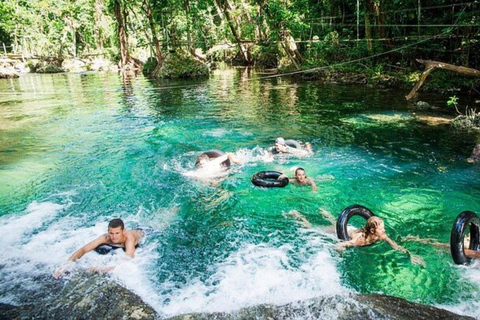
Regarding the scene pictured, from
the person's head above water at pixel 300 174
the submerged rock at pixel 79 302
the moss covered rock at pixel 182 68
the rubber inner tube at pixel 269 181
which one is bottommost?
the submerged rock at pixel 79 302

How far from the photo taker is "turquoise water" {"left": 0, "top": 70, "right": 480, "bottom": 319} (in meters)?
5.09

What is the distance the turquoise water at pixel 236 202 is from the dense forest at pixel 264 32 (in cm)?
563

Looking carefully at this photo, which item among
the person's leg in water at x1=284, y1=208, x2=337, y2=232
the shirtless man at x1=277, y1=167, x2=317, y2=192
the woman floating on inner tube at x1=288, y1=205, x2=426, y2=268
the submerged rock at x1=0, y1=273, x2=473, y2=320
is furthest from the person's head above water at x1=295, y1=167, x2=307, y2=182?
the submerged rock at x1=0, y1=273, x2=473, y2=320

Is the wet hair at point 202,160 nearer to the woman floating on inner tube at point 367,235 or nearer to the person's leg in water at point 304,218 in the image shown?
the person's leg in water at point 304,218

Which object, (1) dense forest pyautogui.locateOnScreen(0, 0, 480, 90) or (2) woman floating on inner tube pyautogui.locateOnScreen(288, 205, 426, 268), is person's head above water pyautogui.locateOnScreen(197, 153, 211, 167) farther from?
(1) dense forest pyautogui.locateOnScreen(0, 0, 480, 90)

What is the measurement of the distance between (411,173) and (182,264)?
634 cm

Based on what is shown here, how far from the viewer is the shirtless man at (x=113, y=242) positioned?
210 inches

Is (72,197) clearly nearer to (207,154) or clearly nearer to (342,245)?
(207,154)

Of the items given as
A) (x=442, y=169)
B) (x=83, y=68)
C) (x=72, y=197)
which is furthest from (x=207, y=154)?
(x=83, y=68)

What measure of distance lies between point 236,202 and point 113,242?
2912 millimetres

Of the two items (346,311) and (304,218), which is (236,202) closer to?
(304,218)

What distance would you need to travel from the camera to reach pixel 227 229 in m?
6.62

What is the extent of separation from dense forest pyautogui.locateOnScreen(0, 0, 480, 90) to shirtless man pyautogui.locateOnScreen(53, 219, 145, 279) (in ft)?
40.1

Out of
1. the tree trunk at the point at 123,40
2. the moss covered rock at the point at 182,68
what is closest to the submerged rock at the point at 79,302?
the moss covered rock at the point at 182,68
